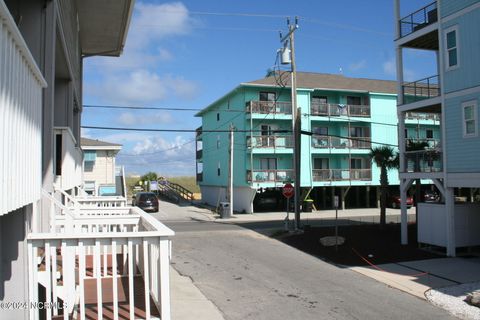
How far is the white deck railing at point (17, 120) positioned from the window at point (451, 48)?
16515mm

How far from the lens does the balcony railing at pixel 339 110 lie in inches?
1625

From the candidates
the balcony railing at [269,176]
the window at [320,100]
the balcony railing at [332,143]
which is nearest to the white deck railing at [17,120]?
the balcony railing at [269,176]

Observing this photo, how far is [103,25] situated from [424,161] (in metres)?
13.5

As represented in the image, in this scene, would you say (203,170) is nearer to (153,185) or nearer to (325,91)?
(153,185)

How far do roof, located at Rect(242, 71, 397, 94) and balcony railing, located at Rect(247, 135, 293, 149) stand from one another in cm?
460

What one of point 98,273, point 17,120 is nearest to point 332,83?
point 98,273

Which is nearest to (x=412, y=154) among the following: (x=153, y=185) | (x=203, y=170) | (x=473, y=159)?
(x=473, y=159)

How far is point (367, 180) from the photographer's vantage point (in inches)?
1628

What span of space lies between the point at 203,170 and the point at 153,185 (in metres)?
6.47

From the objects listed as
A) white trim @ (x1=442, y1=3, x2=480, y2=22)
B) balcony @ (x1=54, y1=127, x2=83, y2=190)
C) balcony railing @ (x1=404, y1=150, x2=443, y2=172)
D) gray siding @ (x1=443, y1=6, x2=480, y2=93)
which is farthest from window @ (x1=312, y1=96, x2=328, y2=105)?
balcony @ (x1=54, y1=127, x2=83, y2=190)

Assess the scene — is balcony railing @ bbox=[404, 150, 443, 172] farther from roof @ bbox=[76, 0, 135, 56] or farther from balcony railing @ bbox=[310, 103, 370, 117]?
balcony railing @ bbox=[310, 103, 370, 117]

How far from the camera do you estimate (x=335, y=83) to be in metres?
44.0

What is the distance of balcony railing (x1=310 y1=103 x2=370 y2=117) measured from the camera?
41281mm

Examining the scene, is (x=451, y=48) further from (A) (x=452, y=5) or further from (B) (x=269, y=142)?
(B) (x=269, y=142)
